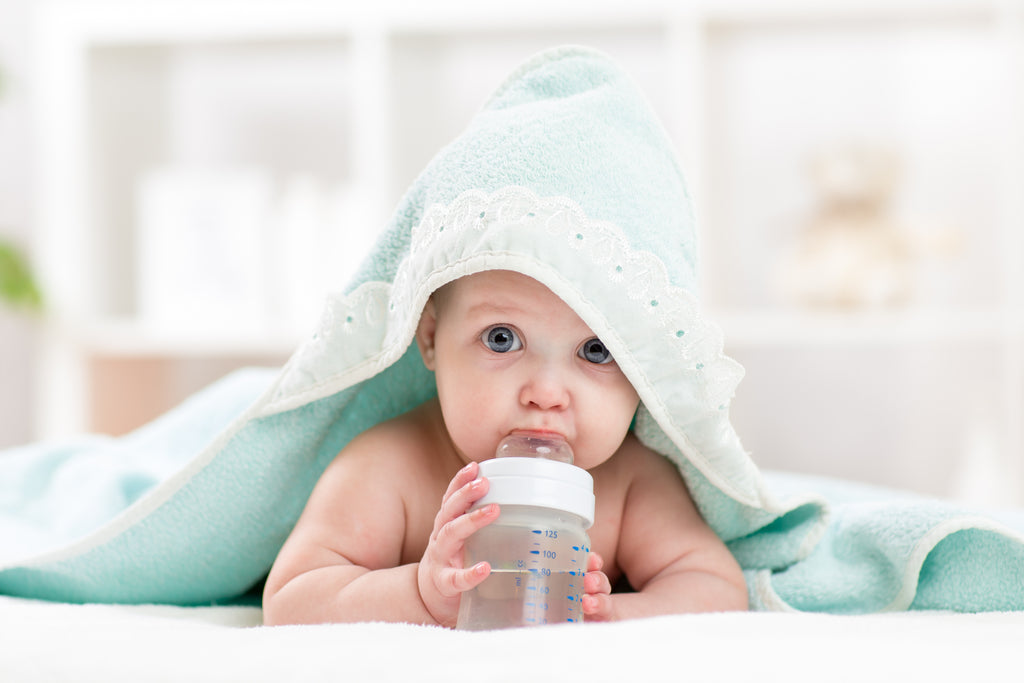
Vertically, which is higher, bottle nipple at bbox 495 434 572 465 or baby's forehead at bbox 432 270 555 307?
baby's forehead at bbox 432 270 555 307

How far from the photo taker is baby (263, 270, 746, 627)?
664mm

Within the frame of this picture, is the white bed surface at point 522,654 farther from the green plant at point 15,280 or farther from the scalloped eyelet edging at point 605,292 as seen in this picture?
the green plant at point 15,280

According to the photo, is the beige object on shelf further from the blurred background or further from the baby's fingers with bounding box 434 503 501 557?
the baby's fingers with bounding box 434 503 501 557

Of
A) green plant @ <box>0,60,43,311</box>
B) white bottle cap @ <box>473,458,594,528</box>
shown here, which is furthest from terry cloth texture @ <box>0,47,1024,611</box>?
green plant @ <box>0,60,43,311</box>

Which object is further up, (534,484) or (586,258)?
(586,258)

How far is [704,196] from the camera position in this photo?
87.8 inches

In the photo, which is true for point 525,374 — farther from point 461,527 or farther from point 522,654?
A: point 522,654

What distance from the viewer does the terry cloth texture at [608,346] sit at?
714 millimetres

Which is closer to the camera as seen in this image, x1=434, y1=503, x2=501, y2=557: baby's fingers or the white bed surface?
the white bed surface

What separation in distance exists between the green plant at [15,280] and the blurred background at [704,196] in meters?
0.09

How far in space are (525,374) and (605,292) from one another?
0.08 meters

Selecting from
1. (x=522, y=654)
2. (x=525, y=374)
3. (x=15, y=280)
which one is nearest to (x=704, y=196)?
(x=15, y=280)

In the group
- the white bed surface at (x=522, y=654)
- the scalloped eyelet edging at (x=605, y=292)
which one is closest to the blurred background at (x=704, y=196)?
the scalloped eyelet edging at (x=605, y=292)

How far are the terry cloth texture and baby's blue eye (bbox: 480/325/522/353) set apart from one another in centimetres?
5
